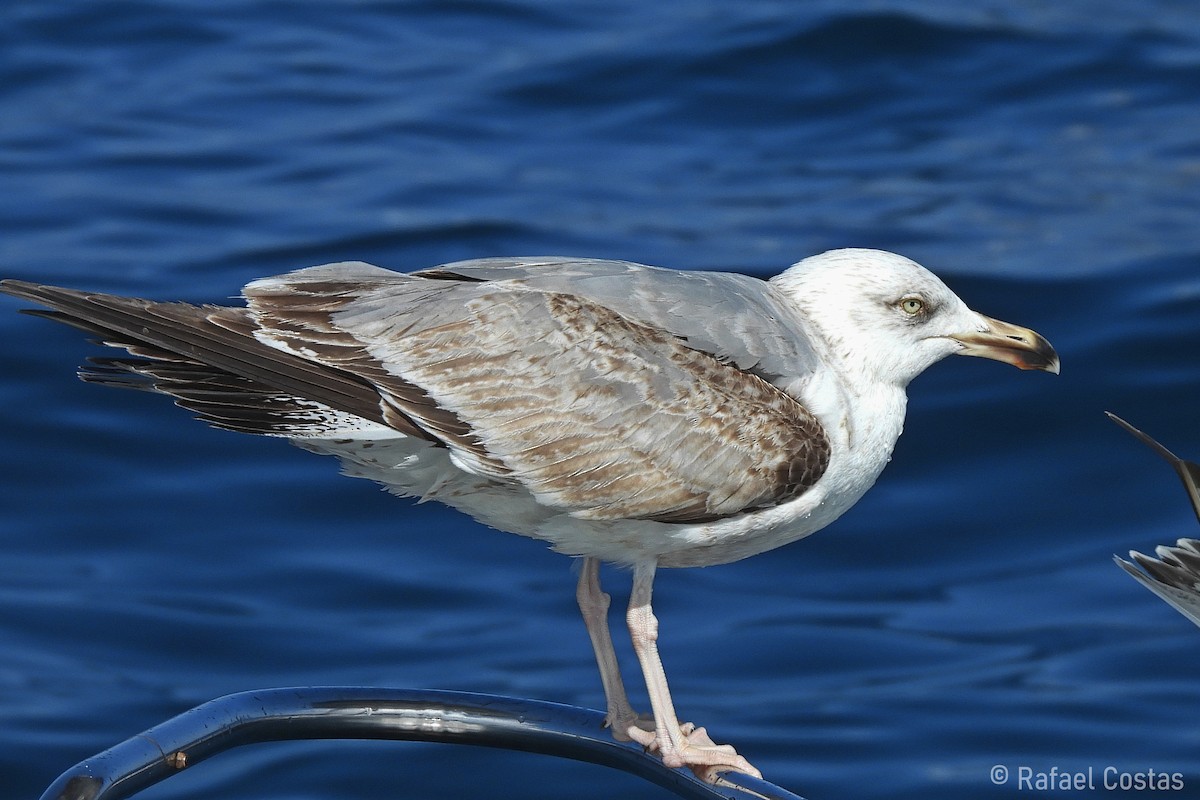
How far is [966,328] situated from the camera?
17.1 feet

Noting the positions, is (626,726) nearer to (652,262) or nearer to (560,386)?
(560,386)

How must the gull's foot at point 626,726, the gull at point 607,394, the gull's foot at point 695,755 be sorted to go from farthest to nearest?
the gull's foot at point 626,726 < the gull's foot at point 695,755 < the gull at point 607,394

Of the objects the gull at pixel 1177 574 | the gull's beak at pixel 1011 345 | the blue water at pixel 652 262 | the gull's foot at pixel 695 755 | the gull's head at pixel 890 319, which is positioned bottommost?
the blue water at pixel 652 262

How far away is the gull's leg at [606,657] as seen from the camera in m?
5.11

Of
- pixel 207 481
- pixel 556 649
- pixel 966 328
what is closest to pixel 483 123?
pixel 207 481

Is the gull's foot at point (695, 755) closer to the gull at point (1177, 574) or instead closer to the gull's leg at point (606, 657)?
the gull's leg at point (606, 657)

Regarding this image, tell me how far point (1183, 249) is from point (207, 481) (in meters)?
7.20

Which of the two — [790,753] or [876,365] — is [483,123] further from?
[876,365]

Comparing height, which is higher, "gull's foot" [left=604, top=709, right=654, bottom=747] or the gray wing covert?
the gray wing covert

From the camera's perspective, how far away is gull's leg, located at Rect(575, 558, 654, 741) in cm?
511

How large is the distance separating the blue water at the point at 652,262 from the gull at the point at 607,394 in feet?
13.9

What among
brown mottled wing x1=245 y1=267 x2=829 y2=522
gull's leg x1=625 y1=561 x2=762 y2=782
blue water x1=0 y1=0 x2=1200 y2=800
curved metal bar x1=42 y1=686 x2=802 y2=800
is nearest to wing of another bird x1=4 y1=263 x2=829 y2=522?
brown mottled wing x1=245 y1=267 x2=829 y2=522

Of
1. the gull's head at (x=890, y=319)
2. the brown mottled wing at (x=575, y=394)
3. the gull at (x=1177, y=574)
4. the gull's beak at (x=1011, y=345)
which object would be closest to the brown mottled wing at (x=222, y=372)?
the brown mottled wing at (x=575, y=394)

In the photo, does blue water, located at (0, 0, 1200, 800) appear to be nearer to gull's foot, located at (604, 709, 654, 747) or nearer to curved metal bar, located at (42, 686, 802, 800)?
gull's foot, located at (604, 709, 654, 747)
